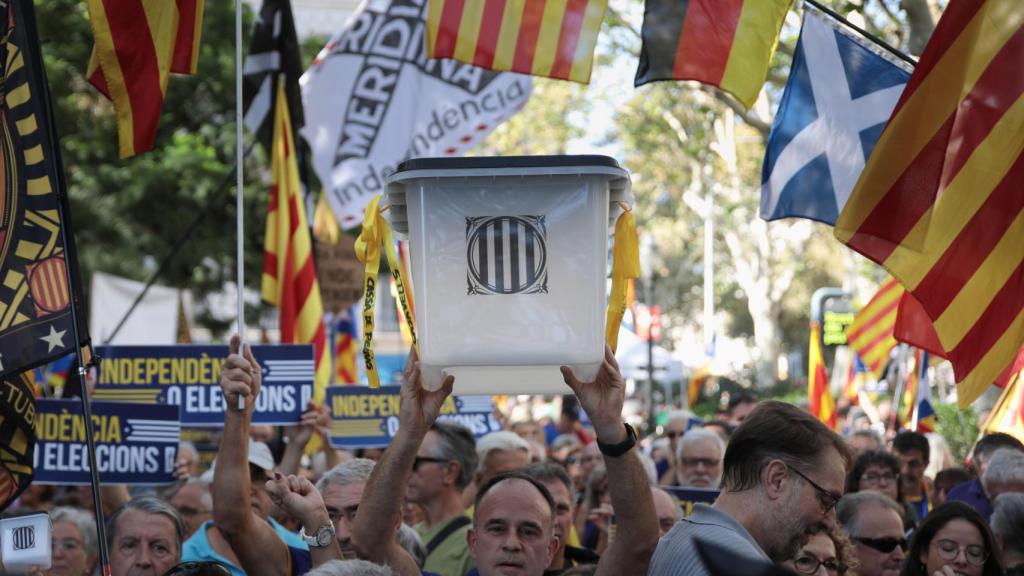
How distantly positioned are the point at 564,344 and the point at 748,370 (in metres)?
46.9

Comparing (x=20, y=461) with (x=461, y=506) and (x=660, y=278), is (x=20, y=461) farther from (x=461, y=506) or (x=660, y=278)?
(x=660, y=278)

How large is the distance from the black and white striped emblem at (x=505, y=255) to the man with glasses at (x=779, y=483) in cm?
70

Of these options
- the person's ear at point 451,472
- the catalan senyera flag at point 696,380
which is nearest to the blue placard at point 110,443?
the person's ear at point 451,472

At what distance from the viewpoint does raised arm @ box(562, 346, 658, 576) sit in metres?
3.98

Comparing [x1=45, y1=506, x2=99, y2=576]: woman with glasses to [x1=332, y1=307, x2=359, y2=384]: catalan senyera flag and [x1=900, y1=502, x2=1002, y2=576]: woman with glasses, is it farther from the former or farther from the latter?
[x1=332, y1=307, x2=359, y2=384]: catalan senyera flag

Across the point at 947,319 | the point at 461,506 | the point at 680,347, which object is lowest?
the point at 680,347

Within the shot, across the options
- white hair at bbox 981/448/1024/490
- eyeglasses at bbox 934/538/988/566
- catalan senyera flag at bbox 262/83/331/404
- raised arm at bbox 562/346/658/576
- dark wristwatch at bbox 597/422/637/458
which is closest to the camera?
raised arm at bbox 562/346/658/576

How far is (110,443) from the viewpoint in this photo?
23.5 ft

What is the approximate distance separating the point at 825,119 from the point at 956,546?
211cm

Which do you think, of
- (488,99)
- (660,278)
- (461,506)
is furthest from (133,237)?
(660,278)

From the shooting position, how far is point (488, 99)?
33.2ft

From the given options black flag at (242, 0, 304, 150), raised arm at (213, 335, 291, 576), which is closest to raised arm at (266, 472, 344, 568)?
raised arm at (213, 335, 291, 576)

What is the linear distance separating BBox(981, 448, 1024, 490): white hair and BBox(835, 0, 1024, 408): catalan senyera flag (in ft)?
7.70

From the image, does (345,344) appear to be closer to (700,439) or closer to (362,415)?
(362,415)
